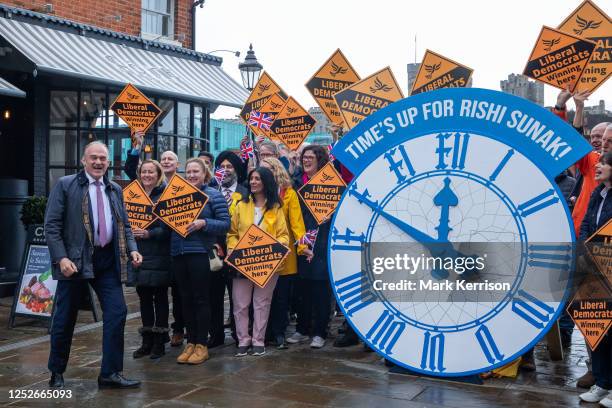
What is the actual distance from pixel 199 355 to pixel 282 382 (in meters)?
1.03

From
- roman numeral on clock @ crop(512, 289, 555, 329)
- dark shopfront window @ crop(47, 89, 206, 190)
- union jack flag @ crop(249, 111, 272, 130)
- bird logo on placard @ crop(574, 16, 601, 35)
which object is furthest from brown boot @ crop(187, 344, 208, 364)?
dark shopfront window @ crop(47, 89, 206, 190)

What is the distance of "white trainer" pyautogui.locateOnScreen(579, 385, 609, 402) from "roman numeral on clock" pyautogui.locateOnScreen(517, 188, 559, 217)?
1.29 metres

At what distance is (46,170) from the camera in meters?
11.8

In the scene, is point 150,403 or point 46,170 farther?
point 46,170

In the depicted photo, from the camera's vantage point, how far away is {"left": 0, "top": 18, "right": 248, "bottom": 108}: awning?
10.5 meters

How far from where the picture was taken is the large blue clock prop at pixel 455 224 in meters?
5.10

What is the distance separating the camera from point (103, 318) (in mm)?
5504

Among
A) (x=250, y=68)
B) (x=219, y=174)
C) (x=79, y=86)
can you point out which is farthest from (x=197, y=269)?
(x=250, y=68)

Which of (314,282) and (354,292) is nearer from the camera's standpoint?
(354,292)

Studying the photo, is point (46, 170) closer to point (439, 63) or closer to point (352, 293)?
point (439, 63)

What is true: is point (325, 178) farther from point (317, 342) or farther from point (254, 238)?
point (317, 342)

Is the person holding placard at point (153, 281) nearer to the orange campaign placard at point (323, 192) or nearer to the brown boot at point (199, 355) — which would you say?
the brown boot at point (199, 355)

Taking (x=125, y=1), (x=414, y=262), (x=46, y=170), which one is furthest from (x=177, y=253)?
(x=125, y=1)

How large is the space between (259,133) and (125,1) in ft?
17.4
